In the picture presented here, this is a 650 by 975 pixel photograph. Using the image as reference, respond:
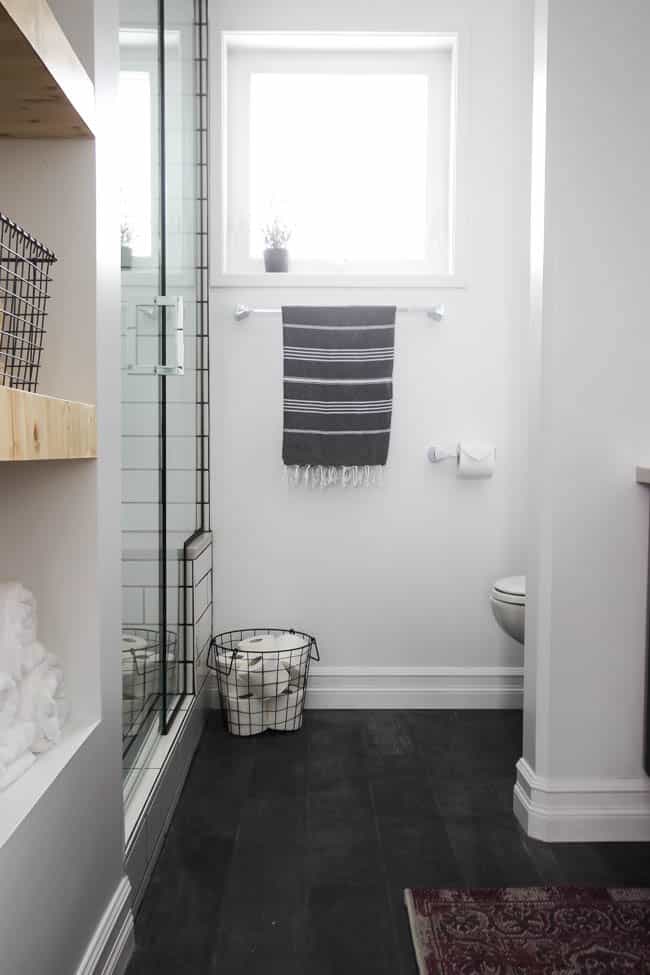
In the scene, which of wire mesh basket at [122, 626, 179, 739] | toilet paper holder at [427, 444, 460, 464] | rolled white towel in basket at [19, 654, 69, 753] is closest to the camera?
rolled white towel in basket at [19, 654, 69, 753]

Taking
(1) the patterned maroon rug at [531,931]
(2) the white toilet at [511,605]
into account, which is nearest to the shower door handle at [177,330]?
(2) the white toilet at [511,605]

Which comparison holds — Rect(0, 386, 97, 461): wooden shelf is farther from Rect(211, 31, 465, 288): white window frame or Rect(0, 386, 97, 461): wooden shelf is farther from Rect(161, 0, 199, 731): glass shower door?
Rect(211, 31, 465, 288): white window frame

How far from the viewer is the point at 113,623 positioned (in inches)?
56.6

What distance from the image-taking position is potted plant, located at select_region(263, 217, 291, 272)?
2832 mm

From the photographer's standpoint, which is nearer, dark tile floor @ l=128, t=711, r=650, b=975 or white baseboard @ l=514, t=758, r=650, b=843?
dark tile floor @ l=128, t=711, r=650, b=975

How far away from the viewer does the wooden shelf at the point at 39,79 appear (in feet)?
3.05

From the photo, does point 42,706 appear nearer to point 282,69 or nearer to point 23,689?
point 23,689

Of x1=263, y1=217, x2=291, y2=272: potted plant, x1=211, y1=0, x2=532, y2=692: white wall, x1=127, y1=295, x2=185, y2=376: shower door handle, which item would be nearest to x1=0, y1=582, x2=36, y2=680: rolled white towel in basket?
x1=127, y1=295, x2=185, y2=376: shower door handle

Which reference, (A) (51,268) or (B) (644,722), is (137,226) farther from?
(B) (644,722)

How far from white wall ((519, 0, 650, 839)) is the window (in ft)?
3.32

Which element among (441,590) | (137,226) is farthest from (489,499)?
(137,226)

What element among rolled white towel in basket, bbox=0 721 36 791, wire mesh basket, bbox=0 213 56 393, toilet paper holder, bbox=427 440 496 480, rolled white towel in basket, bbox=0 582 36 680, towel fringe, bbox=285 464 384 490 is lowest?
rolled white towel in basket, bbox=0 721 36 791

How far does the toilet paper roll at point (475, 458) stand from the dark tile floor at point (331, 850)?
2.80 feet

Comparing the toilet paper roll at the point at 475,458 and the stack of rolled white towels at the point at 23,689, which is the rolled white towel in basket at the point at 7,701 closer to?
the stack of rolled white towels at the point at 23,689
